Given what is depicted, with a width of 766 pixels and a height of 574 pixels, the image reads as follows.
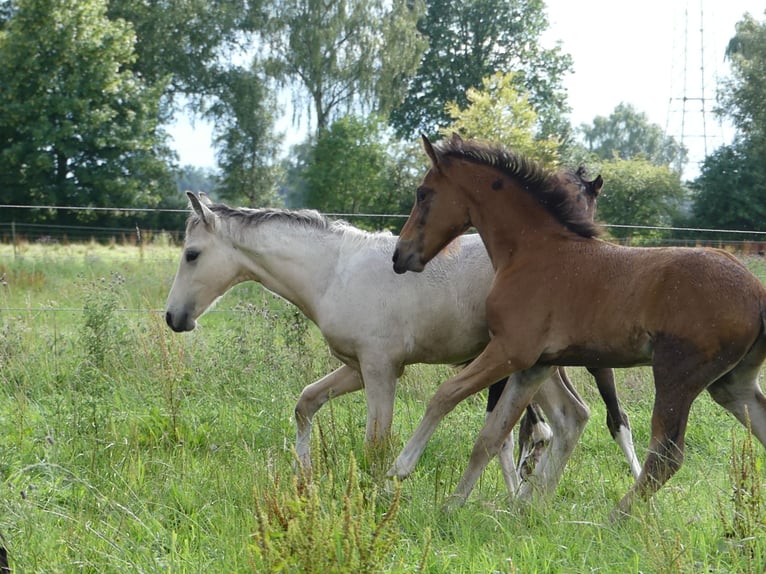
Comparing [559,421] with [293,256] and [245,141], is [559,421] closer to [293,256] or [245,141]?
[293,256]

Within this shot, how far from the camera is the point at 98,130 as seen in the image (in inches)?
1366

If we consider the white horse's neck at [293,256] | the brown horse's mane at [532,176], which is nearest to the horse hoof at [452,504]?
the brown horse's mane at [532,176]

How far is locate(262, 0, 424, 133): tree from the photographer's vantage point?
3778 cm

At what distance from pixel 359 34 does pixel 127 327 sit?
33.1 meters

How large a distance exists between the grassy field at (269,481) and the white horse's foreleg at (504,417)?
0.69 ft

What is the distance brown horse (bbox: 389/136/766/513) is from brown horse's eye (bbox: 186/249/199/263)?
150cm

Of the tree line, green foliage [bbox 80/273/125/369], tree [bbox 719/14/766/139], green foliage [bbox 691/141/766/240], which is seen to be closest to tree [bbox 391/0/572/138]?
the tree line

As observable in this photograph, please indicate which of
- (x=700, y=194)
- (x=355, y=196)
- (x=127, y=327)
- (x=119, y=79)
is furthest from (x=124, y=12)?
(x=127, y=327)

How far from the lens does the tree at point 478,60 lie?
4609 cm

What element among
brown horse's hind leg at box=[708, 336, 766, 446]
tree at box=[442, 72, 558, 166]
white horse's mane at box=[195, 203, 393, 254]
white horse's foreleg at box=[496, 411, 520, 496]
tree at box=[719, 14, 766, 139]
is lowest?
white horse's foreleg at box=[496, 411, 520, 496]

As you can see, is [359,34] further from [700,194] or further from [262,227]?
[262,227]

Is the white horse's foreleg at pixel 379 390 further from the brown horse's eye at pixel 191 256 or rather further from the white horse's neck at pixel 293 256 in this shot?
the brown horse's eye at pixel 191 256

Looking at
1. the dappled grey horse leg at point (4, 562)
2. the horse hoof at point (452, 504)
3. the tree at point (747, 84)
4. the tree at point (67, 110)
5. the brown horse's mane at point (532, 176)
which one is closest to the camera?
the dappled grey horse leg at point (4, 562)

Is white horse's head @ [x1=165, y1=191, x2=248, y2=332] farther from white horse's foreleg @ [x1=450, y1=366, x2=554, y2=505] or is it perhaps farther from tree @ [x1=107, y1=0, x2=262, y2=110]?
tree @ [x1=107, y1=0, x2=262, y2=110]
